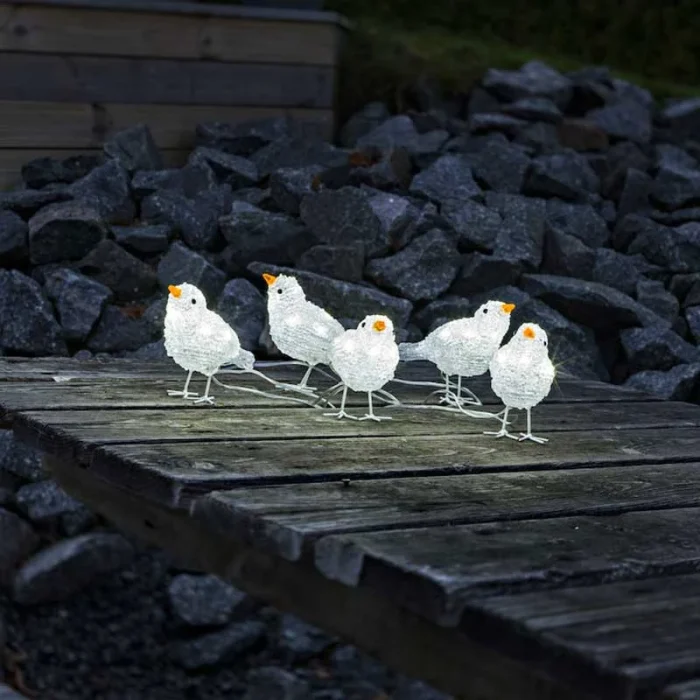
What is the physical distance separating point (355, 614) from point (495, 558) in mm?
260

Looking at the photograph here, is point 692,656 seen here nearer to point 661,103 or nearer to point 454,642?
point 454,642

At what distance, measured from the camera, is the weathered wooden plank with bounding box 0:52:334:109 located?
5328mm

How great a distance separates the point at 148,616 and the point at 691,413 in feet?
5.30

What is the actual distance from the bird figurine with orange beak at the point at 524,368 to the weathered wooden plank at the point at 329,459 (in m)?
0.12

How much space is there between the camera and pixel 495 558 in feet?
6.64

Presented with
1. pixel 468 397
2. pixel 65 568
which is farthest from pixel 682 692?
pixel 65 568

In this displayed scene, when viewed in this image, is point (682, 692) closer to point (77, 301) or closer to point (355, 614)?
point (355, 614)

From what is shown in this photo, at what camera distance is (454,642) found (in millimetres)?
1910

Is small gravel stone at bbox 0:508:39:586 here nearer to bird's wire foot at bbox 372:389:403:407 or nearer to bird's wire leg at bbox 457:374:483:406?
bird's wire foot at bbox 372:389:403:407

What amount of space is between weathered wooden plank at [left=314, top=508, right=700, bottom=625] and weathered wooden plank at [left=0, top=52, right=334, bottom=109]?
3651 millimetres

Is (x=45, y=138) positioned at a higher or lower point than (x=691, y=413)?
higher

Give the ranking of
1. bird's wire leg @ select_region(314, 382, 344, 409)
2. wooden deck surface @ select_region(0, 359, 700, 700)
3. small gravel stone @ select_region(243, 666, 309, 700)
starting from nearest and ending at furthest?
wooden deck surface @ select_region(0, 359, 700, 700), bird's wire leg @ select_region(314, 382, 344, 409), small gravel stone @ select_region(243, 666, 309, 700)

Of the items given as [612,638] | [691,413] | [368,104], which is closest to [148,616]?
[691,413]

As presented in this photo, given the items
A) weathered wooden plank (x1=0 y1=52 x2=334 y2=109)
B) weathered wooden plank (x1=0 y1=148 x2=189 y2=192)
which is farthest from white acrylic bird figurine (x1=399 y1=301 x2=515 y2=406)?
weathered wooden plank (x1=0 y1=52 x2=334 y2=109)
